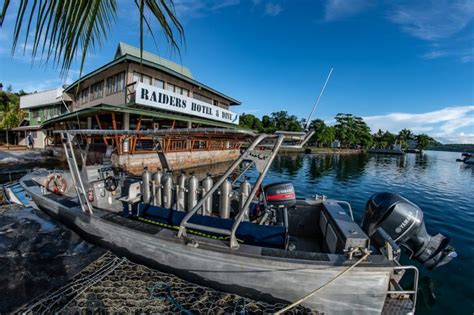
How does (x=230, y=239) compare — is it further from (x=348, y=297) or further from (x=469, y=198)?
(x=469, y=198)

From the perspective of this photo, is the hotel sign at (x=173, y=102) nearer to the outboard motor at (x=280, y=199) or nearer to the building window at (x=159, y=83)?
the building window at (x=159, y=83)

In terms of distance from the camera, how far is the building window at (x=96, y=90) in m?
18.9

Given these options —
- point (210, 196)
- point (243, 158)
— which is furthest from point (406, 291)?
point (210, 196)

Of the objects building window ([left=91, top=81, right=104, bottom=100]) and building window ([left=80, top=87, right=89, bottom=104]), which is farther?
building window ([left=80, top=87, right=89, bottom=104])

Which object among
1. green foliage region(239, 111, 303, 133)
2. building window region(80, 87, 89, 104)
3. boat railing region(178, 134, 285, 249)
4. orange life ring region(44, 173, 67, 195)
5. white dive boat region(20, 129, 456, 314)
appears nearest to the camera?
white dive boat region(20, 129, 456, 314)

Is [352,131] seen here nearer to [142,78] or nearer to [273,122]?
[273,122]

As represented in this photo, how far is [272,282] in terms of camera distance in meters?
2.72

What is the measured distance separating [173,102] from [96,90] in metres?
8.17

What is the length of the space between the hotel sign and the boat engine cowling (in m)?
14.9

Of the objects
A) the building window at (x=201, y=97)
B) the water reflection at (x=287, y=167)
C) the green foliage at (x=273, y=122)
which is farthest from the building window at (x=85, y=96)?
the green foliage at (x=273, y=122)

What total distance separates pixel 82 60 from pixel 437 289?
241 inches

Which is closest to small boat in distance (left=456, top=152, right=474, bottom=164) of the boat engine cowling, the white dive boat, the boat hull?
the white dive boat

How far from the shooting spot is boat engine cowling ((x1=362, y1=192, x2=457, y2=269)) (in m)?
3.47

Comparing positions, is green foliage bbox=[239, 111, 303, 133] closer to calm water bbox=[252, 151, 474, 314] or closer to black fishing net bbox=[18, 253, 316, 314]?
calm water bbox=[252, 151, 474, 314]
